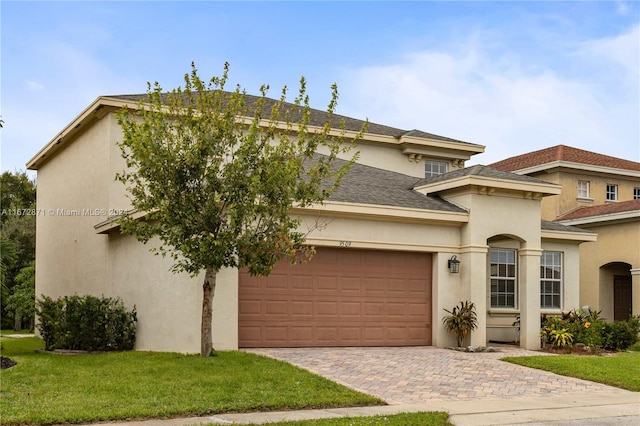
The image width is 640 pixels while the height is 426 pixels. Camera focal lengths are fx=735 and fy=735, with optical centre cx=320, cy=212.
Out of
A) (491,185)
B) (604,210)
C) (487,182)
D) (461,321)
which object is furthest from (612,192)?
(461,321)

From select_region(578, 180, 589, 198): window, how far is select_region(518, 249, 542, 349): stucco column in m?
12.4

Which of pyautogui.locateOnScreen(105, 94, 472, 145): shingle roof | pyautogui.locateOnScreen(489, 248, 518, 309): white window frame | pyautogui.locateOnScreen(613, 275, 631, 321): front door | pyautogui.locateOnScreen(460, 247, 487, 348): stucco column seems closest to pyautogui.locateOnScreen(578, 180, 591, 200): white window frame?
pyautogui.locateOnScreen(613, 275, 631, 321): front door

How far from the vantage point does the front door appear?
27.6 m

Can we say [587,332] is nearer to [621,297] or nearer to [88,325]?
[621,297]

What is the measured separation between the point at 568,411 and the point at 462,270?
798cm

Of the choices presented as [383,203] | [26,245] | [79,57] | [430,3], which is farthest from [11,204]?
[430,3]

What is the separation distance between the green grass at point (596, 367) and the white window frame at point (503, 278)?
3.72 metres

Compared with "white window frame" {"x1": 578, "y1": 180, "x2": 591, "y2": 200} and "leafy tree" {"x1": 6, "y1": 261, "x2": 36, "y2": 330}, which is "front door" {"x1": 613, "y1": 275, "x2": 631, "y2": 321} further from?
"leafy tree" {"x1": 6, "y1": 261, "x2": 36, "y2": 330}

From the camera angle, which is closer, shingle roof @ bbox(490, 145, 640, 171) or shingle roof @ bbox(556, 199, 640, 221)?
shingle roof @ bbox(556, 199, 640, 221)

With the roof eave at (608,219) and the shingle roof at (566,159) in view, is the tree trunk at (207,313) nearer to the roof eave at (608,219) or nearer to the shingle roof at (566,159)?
the roof eave at (608,219)

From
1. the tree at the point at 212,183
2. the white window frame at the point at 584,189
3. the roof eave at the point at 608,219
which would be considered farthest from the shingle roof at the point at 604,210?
the tree at the point at 212,183

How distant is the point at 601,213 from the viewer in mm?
26781

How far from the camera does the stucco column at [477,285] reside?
18609 millimetres

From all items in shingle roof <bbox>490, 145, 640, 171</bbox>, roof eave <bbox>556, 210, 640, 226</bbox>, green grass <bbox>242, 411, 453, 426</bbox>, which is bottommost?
green grass <bbox>242, 411, 453, 426</bbox>
